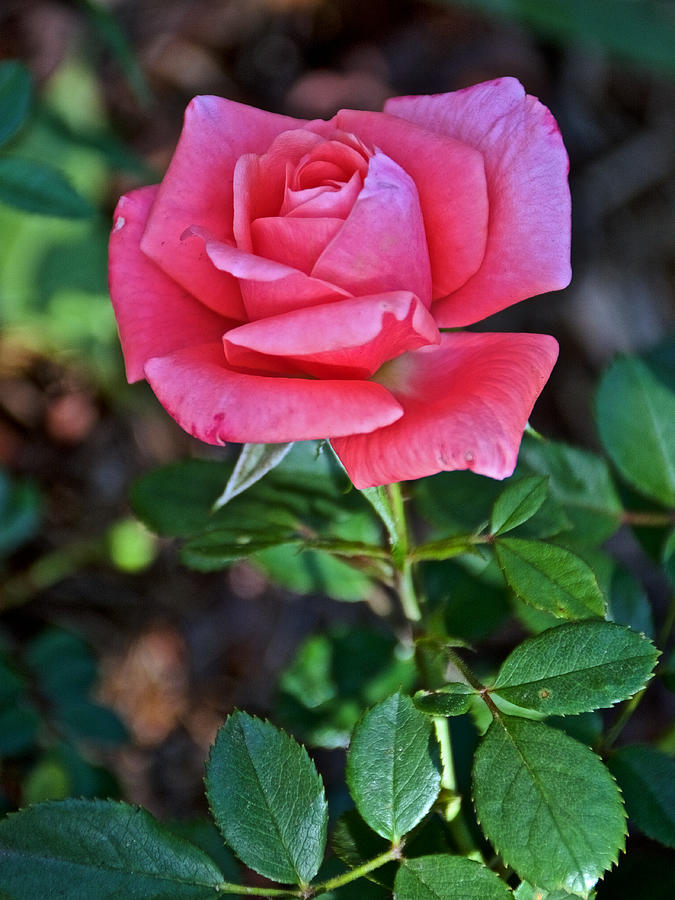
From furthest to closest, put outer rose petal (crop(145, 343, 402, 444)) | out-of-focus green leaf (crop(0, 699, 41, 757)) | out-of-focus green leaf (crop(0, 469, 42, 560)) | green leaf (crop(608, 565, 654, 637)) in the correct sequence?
out-of-focus green leaf (crop(0, 469, 42, 560)) → out-of-focus green leaf (crop(0, 699, 41, 757)) → green leaf (crop(608, 565, 654, 637)) → outer rose petal (crop(145, 343, 402, 444))

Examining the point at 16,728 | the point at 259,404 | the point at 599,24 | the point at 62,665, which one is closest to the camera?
the point at 259,404

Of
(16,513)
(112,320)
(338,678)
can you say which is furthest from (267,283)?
(112,320)

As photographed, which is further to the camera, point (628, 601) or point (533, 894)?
point (628, 601)

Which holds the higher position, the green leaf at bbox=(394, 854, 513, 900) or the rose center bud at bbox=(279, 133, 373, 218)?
the rose center bud at bbox=(279, 133, 373, 218)

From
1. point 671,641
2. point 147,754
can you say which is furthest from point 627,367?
point 147,754

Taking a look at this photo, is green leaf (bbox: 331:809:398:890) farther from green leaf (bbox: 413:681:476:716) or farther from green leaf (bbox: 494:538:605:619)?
green leaf (bbox: 494:538:605:619)

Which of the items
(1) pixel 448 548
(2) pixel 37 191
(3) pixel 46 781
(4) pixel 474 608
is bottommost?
(3) pixel 46 781

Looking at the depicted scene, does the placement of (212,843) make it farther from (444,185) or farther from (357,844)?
(444,185)

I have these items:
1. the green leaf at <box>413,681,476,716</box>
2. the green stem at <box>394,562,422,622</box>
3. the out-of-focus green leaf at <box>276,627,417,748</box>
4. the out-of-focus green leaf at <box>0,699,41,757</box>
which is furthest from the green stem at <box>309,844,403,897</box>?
the out-of-focus green leaf at <box>0,699,41,757</box>
